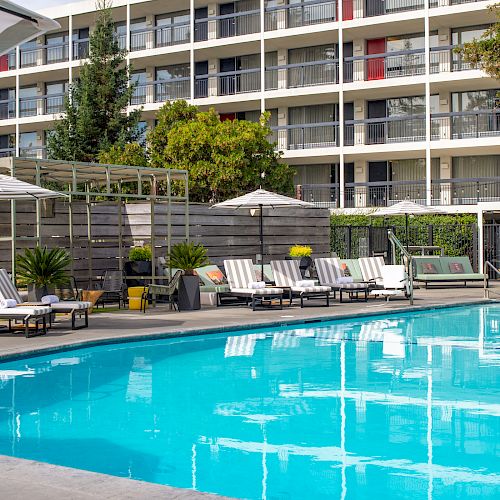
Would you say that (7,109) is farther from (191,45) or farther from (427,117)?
(427,117)

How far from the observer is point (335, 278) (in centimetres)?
2222

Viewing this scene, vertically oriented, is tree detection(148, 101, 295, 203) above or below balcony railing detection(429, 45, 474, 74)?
below

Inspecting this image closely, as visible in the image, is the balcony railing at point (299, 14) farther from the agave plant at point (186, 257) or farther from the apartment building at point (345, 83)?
the agave plant at point (186, 257)

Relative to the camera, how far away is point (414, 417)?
8.73m

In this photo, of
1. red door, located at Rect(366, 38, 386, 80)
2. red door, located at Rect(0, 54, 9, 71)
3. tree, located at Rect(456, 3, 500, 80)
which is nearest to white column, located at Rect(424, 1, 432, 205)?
red door, located at Rect(366, 38, 386, 80)

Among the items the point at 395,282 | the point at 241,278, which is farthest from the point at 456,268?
the point at 241,278

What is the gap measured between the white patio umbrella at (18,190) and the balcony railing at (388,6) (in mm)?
28578

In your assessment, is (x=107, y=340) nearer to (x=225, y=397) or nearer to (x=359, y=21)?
(x=225, y=397)

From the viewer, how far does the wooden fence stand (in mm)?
20531

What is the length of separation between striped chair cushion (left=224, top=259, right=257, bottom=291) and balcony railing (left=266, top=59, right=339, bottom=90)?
23263mm

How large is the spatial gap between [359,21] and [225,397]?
33.4 m

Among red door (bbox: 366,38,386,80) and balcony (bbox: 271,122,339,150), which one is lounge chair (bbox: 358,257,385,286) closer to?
balcony (bbox: 271,122,339,150)

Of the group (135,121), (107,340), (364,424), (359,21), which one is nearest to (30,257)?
(107,340)

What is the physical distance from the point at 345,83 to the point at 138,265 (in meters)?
22.4
